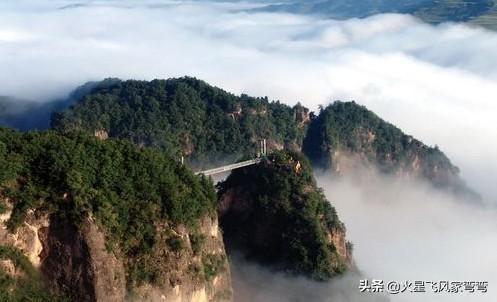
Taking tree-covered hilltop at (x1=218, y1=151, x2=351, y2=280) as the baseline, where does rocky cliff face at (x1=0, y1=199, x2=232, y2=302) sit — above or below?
above

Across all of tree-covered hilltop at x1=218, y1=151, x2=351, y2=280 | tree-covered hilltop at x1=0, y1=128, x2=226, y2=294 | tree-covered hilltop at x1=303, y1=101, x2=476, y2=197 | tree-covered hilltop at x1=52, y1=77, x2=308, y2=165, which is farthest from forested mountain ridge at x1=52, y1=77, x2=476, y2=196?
→ tree-covered hilltop at x1=0, y1=128, x2=226, y2=294

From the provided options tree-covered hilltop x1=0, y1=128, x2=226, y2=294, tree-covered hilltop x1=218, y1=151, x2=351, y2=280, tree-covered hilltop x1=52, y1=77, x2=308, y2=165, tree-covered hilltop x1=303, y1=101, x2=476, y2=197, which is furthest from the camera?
tree-covered hilltop x1=303, y1=101, x2=476, y2=197

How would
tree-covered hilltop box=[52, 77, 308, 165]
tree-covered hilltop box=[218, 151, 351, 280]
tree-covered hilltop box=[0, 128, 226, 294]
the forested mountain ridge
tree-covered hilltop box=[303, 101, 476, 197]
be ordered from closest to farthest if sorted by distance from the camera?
tree-covered hilltop box=[0, 128, 226, 294], tree-covered hilltop box=[218, 151, 351, 280], tree-covered hilltop box=[52, 77, 308, 165], the forested mountain ridge, tree-covered hilltop box=[303, 101, 476, 197]

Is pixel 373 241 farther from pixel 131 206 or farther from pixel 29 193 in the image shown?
pixel 29 193

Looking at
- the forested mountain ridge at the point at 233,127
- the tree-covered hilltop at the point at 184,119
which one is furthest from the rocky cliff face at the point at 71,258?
the tree-covered hilltop at the point at 184,119

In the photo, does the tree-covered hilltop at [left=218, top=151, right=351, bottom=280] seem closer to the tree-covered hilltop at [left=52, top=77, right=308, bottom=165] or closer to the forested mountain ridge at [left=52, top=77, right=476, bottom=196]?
the forested mountain ridge at [left=52, top=77, right=476, bottom=196]

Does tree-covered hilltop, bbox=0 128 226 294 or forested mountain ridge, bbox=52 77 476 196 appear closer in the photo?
tree-covered hilltop, bbox=0 128 226 294
